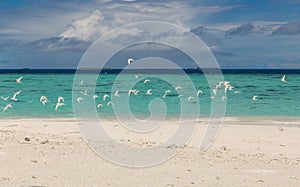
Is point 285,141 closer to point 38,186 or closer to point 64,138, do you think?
point 64,138

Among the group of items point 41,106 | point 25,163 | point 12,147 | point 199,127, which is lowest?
point 25,163

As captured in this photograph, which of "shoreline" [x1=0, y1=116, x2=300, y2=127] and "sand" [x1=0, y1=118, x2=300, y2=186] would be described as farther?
"shoreline" [x1=0, y1=116, x2=300, y2=127]

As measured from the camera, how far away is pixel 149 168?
1142 centimetres

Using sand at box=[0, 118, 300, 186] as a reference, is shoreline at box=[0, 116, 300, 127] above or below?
above

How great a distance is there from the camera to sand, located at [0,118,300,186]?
9922 millimetres

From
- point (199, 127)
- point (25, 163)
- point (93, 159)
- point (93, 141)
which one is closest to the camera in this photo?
point (25, 163)

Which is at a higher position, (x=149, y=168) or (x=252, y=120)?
(x=252, y=120)

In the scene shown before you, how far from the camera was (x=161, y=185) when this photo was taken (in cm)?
959

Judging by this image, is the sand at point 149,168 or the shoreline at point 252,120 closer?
the sand at point 149,168

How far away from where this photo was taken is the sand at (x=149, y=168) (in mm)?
9922

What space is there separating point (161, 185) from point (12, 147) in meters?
5.68

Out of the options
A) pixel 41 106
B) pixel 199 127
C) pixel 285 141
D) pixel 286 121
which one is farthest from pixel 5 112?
pixel 285 141

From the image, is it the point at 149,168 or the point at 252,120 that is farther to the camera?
the point at 252,120

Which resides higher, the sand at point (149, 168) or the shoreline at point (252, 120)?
the shoreline at point (252, 120)
